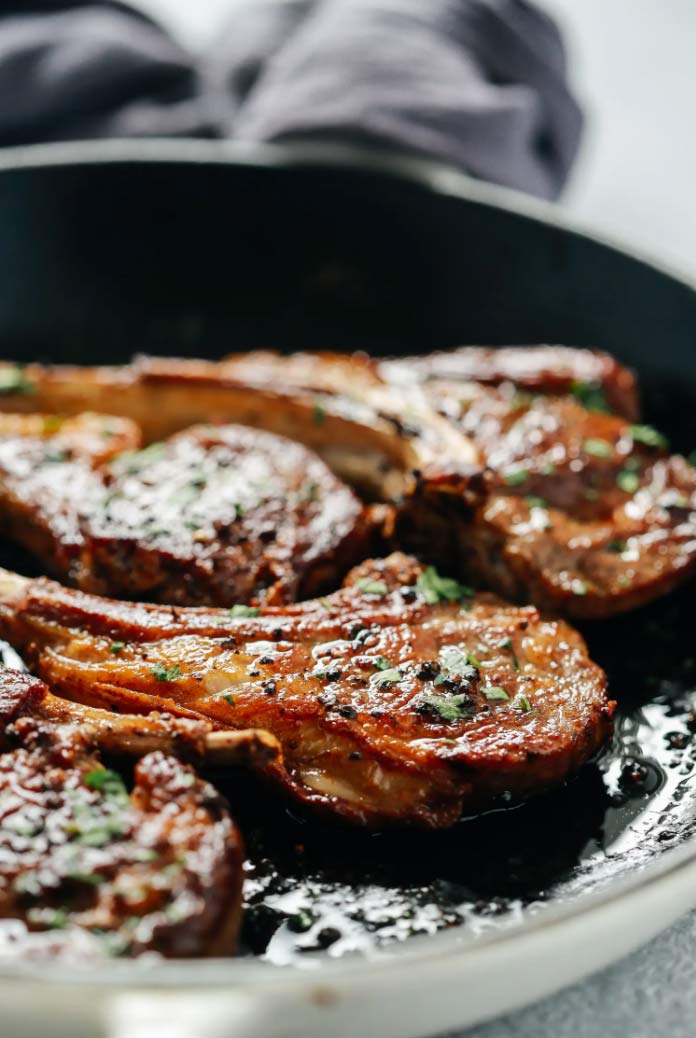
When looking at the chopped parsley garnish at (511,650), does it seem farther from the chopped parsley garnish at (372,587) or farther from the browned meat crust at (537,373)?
the browned meat crust at (537,373)

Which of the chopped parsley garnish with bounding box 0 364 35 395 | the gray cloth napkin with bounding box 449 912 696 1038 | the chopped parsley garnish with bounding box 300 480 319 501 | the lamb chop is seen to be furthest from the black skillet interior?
the lamb chop

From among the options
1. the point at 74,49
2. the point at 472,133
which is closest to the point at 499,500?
the point at 472,133

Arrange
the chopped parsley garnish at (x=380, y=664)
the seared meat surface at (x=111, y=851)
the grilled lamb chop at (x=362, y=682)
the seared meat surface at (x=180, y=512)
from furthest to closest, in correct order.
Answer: the seared meat surface at (x=180, y=512) < the chopped parsley garnish at (x=380, y=664) < the grilled lamb chop at (x=362, y=682) < the seared meat surface at (x=111, y=851)

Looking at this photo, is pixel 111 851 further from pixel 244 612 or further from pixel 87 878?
pixel 244 612

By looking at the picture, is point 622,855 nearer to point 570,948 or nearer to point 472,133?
point 570,948

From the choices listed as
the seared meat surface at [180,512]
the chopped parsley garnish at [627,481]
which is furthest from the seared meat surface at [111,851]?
the chopped parsley garnish at [627,481]

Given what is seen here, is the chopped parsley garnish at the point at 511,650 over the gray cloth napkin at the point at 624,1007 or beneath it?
Answer: over
